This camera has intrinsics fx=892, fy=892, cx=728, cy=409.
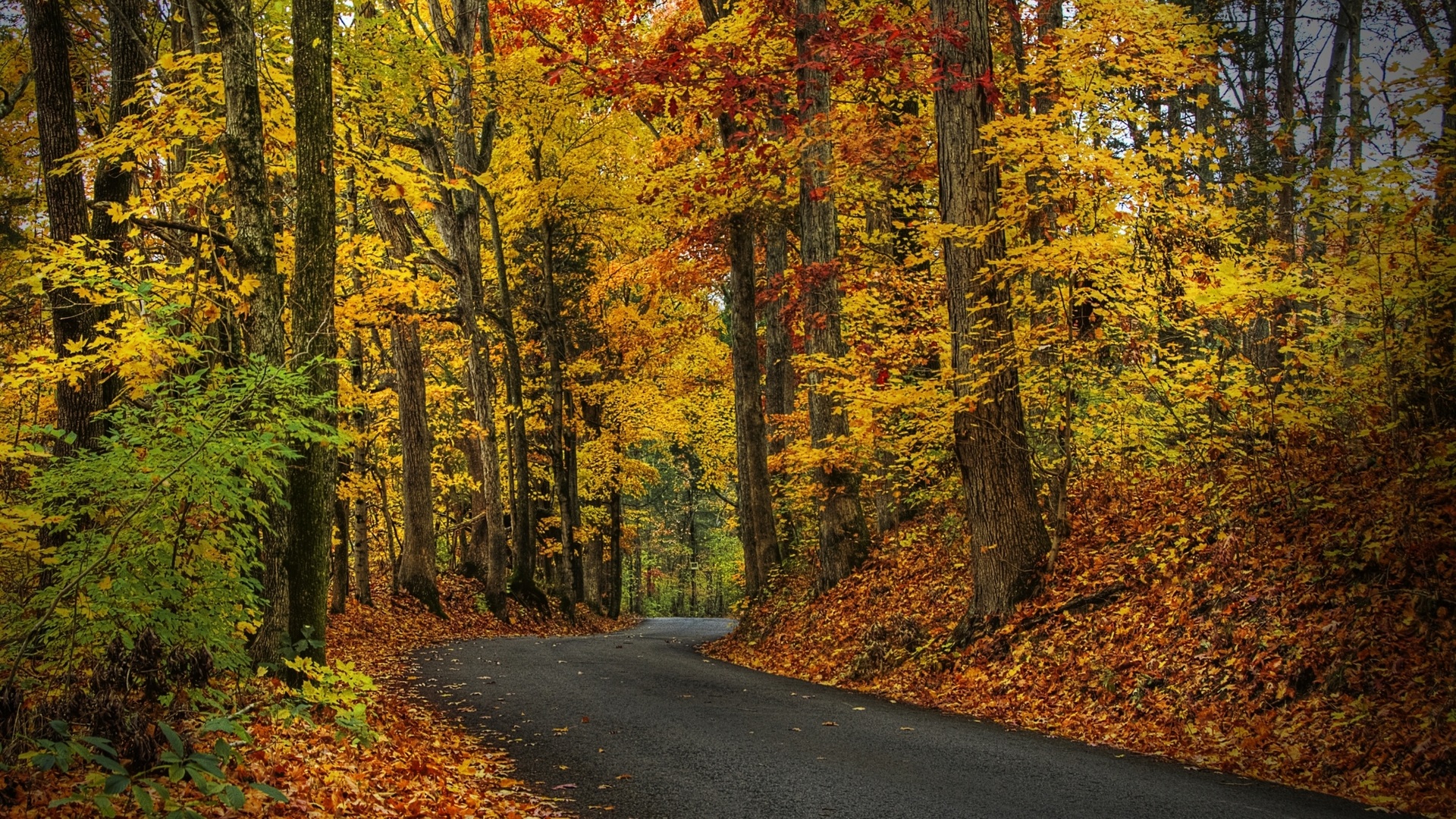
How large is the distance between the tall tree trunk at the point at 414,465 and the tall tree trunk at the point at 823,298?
816 cm

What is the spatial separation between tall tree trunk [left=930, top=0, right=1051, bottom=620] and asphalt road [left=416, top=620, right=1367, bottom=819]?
2221 millimetres

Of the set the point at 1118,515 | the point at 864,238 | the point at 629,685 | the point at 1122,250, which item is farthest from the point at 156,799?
the point at 864,238

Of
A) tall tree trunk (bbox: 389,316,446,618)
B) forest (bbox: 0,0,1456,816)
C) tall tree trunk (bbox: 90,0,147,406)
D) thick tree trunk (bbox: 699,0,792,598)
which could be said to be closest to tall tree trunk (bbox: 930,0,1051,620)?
forest (bbox: 0,0,1456,816)

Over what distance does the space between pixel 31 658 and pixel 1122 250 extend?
9139 mm

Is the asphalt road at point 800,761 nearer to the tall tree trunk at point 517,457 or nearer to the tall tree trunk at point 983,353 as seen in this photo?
the tall tree trunk at point 983,353

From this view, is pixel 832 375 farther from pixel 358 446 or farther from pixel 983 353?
pixel 358 446

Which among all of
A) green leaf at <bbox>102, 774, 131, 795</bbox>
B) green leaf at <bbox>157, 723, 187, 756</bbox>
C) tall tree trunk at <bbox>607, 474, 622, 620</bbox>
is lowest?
tall tree trunk at <bbox>607, 474, 622, 620</bbox>

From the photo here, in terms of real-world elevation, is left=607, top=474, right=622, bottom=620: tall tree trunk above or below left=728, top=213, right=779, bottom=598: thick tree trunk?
below

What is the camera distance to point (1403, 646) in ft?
20.6

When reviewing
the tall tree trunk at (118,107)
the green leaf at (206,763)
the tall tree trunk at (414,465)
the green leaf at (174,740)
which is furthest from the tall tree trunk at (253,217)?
the tall tree trunk at (414,465)

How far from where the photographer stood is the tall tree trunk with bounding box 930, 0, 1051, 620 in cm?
984

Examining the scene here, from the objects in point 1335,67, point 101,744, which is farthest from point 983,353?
point 1335,67

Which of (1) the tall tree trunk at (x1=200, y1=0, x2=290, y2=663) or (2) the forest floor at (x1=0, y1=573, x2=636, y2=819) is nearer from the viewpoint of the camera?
(2) the forest floor at (x1=0, y1=573, x2=636, y2=819)

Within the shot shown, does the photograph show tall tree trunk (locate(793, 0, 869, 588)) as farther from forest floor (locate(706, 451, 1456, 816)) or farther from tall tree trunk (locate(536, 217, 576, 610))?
tall tree trunk (locate(536, 217, 576, 610))
